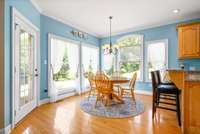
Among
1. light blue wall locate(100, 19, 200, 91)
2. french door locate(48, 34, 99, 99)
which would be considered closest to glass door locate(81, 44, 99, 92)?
french door locate(48, 34, 99, 99)

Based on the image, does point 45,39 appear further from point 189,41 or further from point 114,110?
point 189,41

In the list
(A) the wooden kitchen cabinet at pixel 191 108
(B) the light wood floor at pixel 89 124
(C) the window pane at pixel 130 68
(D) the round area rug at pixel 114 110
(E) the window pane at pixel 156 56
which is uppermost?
(E) the window pane at pixel 156 56

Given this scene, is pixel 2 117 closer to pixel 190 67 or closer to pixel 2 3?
pixel 2 3

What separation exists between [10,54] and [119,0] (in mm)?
2663

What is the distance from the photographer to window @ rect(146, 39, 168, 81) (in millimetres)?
4873

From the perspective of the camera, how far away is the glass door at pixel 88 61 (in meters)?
5.65

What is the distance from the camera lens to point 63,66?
15.6ft

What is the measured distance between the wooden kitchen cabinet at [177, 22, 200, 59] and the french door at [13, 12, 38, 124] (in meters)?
4.35

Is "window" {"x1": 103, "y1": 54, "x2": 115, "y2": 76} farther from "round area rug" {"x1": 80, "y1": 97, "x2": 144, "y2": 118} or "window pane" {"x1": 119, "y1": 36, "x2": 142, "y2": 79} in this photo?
"round area rug" {"x1": 80, "y1": 97, "x2": 144, "y2": 118}

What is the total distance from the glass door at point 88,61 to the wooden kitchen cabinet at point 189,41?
3438mm

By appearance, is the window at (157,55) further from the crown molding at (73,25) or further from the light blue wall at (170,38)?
the crown molding at (73,25)

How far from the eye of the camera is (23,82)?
3.05 meters

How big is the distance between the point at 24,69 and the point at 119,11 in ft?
9.84

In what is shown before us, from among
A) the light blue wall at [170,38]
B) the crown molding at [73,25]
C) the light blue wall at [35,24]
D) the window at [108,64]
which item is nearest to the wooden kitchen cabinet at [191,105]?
the light blue wall at [170,38]
